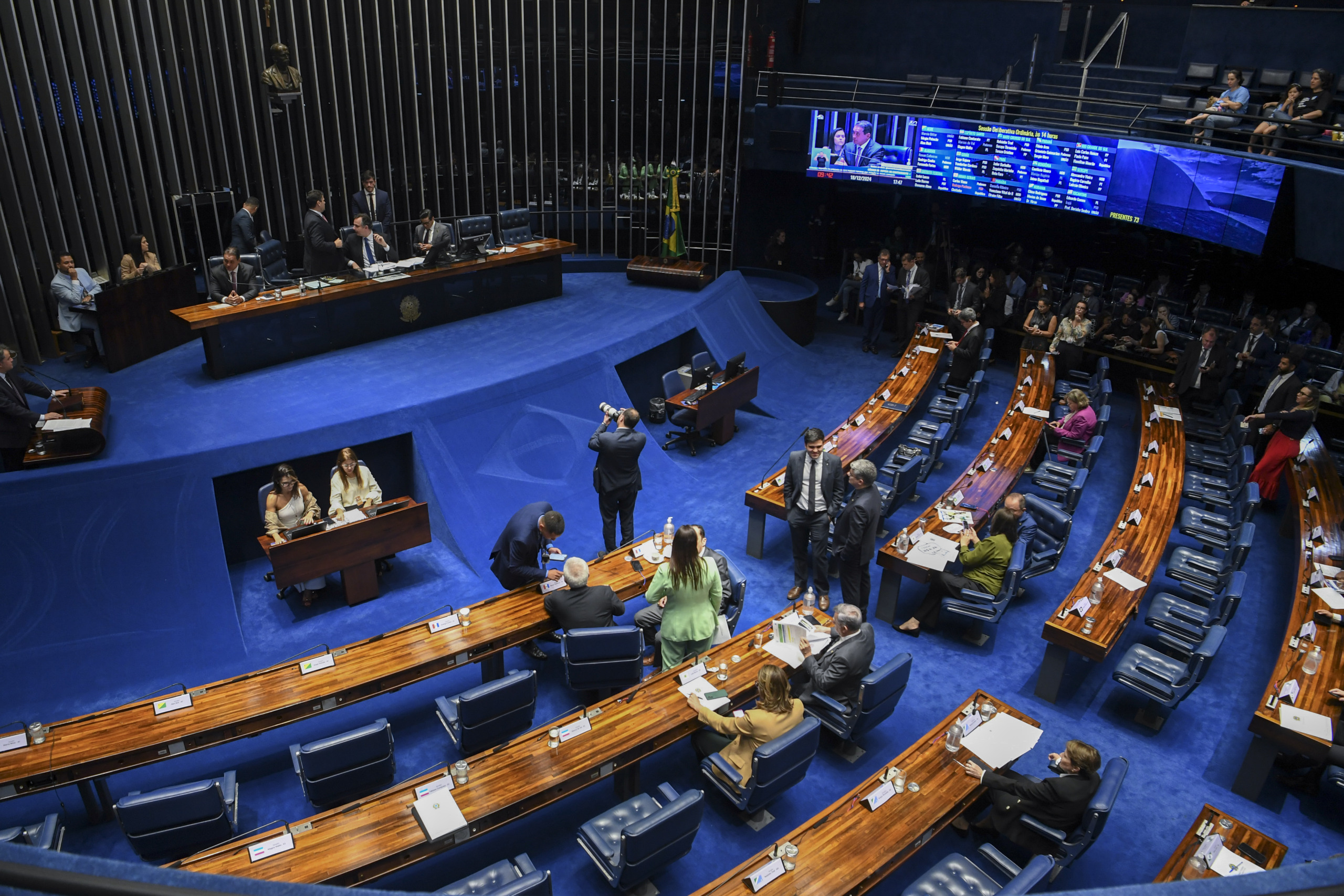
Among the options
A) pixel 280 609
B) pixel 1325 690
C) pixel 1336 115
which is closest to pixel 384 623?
pixel 280 609

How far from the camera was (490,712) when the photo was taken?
5.61 m

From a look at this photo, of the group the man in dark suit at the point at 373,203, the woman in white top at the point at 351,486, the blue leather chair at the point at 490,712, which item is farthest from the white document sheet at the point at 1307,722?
the man in dark suit at the point at 373,203

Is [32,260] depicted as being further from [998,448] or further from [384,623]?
[998,448]

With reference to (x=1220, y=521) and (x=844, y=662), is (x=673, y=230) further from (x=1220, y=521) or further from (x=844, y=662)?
(x=844, y=662)

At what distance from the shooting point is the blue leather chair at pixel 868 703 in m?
5.82

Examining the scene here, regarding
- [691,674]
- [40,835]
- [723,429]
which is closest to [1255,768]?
[691,674]

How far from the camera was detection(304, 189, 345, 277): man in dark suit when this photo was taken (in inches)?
425

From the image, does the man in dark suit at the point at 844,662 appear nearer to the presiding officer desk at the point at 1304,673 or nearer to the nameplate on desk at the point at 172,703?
the presiding officer desk at the point at 1304,673

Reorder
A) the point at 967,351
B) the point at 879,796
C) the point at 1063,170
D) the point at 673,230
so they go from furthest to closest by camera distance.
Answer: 1. the point at 673,230
2. the point at 1063,170
3. the point at 967,351
4. the point at 879,796

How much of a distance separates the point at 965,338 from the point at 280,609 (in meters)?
8.98

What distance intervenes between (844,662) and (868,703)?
1.01 feet

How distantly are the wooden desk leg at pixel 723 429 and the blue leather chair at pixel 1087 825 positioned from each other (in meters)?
6.68

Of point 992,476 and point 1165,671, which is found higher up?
point 992,476

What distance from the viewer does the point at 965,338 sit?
473 inches
